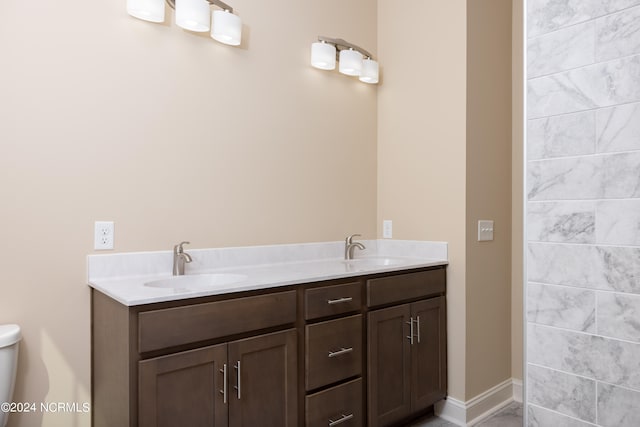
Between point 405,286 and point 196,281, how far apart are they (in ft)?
3.47

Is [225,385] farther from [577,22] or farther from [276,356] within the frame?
[577,22]

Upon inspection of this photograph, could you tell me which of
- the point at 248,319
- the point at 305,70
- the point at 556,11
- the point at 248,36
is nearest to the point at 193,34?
the point at 248,36

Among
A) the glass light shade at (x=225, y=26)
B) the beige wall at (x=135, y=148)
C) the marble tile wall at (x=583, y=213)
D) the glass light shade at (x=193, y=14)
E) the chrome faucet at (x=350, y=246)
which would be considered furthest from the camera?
the chrome faucet at (x=350, y=246)

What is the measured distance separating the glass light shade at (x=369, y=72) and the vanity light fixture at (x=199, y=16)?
87cm

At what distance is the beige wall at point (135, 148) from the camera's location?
1.64 meters

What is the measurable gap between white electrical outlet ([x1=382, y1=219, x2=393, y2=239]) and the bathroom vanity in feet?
1.49

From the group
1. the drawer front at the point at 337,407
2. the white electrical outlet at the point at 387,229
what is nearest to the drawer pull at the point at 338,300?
the drawer front at the point at 337,407

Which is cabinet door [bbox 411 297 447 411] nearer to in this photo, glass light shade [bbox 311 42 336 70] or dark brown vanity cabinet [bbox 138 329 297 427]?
dark brown vanity cabinet [bbox 138 329 297 427]

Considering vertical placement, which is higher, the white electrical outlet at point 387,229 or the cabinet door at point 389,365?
the white electrical outlet at point 387,229

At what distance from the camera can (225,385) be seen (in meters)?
1.53

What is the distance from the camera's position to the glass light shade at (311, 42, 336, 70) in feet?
8.04

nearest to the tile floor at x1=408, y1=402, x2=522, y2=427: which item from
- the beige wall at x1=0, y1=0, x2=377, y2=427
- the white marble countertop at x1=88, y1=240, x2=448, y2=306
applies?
the white marble countertop at x1=88, y1=240, x2=448, y2=306

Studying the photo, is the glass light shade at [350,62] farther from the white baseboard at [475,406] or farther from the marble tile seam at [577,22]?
the white baseboard at [475,406]

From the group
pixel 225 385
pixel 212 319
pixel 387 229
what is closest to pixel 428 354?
pixel 387 229
